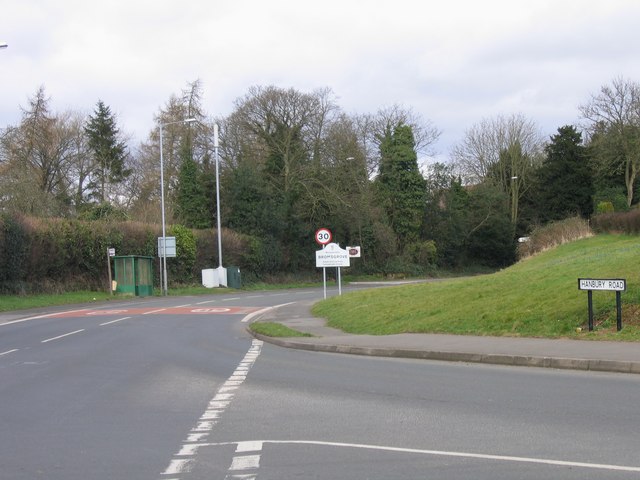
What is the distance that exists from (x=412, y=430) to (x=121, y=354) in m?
9.50

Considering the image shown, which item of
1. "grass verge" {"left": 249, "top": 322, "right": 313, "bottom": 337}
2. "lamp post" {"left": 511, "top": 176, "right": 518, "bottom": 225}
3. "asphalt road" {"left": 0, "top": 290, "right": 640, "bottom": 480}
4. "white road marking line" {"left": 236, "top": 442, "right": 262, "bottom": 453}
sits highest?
"lamp post" {"left": 511, "top": 176, "right": 518, "bottom": 225}

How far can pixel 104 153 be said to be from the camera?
62.9 metres

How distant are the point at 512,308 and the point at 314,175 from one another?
4331 cm

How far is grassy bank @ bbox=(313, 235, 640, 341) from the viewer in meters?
15.2

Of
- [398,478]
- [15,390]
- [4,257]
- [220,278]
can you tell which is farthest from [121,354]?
[220,278]

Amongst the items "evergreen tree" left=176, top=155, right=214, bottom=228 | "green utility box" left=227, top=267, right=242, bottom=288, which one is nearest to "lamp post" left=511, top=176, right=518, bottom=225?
"evergreen tree" left=176, top=155, right=214, bottom=228

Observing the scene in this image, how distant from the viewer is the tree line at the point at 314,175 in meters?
53.4

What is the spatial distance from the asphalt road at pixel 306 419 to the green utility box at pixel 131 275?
27482 millimetres

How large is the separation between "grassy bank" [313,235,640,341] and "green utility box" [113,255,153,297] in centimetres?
2089

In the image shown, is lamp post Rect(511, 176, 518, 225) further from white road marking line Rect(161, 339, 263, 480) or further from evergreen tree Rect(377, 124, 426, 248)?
white road marking line Rect(161, 339, 263, 480)

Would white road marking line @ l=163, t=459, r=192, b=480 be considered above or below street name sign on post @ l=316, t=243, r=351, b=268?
below

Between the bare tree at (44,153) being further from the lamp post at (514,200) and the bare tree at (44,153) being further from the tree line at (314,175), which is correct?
the lamp post at (514,200)

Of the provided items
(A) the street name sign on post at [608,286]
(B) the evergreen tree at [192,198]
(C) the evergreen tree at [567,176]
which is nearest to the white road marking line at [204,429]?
(A) the street name sign on post at [608,286]

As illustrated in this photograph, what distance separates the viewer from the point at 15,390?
35.5 ft
